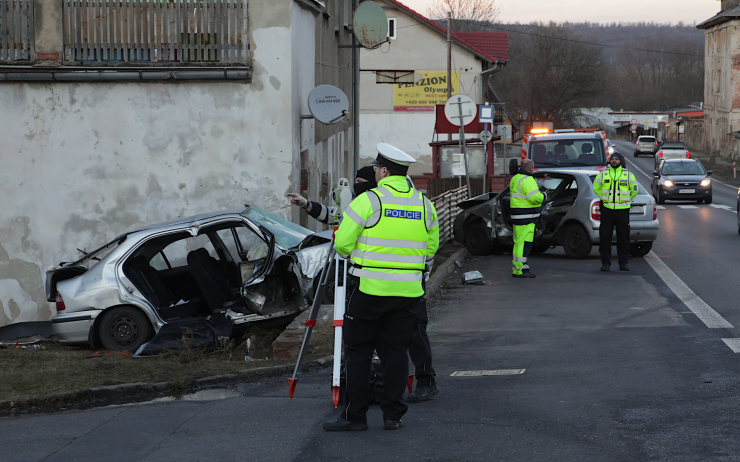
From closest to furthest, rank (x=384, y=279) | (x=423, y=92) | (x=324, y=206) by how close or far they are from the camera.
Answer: (x=384, y=279) < (x=324, y=206) < (x=423, y=92)

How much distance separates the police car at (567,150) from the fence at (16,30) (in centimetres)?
1235

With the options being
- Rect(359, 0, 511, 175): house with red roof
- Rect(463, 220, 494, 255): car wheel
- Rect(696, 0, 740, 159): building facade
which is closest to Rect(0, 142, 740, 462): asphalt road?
Rect(463, 220, 494, 255): car wheel

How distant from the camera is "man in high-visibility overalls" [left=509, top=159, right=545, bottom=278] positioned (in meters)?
13.5

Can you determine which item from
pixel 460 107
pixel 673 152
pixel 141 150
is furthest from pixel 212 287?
pixel 673 152

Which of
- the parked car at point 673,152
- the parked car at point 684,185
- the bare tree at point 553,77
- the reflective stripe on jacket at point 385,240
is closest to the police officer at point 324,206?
the reflective stripe on jacket at point 385,240

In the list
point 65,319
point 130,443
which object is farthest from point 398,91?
point 130,443

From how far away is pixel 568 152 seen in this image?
2123 cm

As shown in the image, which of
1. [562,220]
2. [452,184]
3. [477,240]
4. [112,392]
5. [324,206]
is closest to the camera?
[324,206]

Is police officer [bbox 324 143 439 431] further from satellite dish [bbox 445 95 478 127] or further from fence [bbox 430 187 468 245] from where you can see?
satellite dish [bbox 445 95 478 127]

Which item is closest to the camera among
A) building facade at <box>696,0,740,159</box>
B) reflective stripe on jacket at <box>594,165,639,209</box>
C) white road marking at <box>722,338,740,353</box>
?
white road marking at <box>722,338,740,353</box>

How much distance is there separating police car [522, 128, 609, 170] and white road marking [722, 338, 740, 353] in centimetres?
1291

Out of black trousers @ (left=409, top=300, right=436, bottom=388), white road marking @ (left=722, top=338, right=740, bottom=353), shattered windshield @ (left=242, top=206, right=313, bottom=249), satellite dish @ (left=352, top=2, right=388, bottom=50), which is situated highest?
satellite dish @ (left=352, top=2, right=388, bottom=50)

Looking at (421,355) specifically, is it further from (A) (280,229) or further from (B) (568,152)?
(B) (568,152)

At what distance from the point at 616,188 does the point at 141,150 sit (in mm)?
6988
